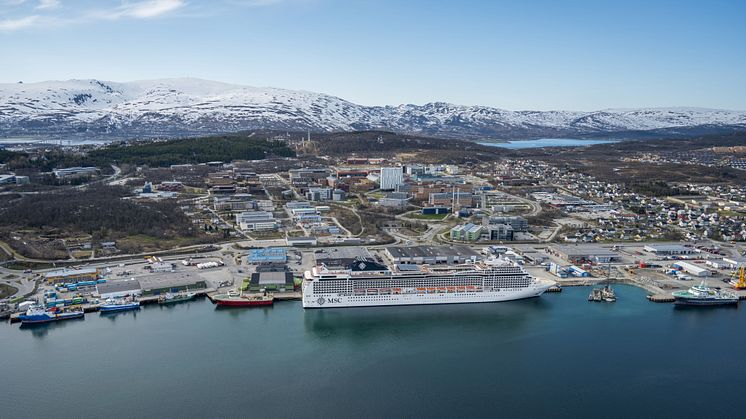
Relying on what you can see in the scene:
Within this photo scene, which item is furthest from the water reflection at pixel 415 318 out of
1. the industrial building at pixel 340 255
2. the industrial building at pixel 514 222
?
the industrial building at pixel 514 222

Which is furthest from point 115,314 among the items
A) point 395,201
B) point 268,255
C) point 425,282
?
point 395,201

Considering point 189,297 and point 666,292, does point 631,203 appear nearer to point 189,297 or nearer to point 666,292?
point 666,292

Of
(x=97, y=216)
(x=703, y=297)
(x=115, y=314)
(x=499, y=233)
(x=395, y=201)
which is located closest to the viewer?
(x=115, y=314)

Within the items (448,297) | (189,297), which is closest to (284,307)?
(189,297)

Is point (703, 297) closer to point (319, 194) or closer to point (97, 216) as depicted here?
point (319, 194)

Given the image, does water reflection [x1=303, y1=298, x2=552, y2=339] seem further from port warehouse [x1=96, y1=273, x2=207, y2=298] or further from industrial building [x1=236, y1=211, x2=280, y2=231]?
industrial building [x1=236, y1=211, x2=280, y2=231]

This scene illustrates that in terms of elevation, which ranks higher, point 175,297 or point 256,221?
point 256,221
